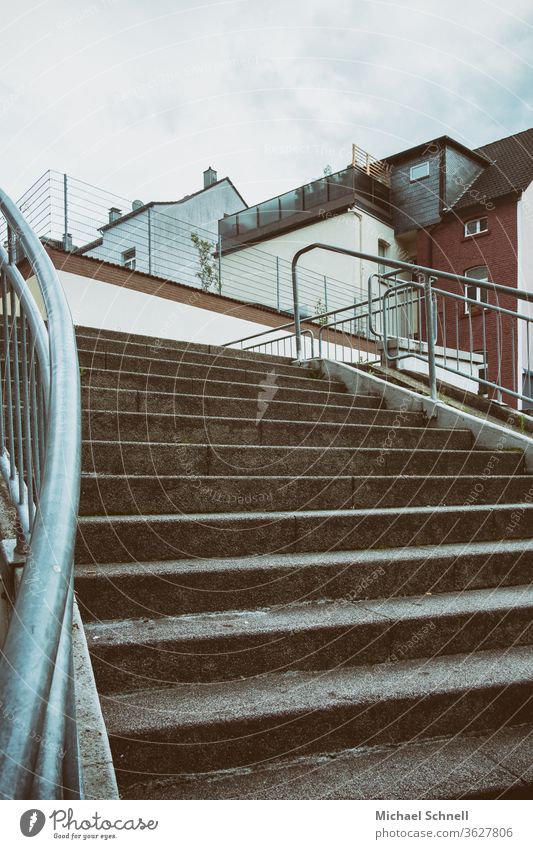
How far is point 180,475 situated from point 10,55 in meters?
1.90

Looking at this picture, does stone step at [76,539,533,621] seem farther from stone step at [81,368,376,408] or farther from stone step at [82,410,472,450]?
stone step at [81,368,376,408]

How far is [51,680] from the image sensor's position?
3.73ft

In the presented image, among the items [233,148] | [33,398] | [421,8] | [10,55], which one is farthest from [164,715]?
[233,148]

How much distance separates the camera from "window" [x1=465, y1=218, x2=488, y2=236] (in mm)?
19859

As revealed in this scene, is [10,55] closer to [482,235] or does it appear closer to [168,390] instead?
[168,390]

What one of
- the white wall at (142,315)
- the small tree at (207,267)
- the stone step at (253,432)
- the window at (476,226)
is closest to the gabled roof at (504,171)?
the window at (476,226)

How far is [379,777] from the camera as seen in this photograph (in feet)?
5.91

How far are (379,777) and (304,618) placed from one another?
66 centimetres

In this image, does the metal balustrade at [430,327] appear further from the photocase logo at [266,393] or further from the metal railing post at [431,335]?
the photocase logo at [266,393]

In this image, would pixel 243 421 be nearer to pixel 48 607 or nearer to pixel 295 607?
pixel 295 607

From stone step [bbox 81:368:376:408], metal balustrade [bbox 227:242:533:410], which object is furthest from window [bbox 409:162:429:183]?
stone step [bbox 81:368:376:408]
